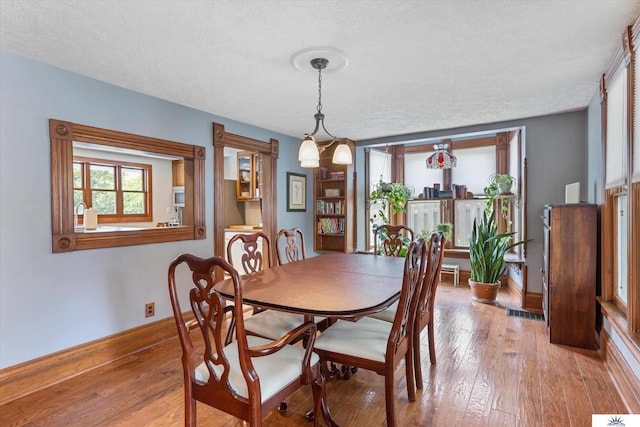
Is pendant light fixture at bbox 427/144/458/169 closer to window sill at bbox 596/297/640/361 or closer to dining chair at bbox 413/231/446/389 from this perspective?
window sill at bbox 596/297/640/361

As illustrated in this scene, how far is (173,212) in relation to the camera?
603 cm

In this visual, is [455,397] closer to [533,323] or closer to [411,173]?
[533,323]

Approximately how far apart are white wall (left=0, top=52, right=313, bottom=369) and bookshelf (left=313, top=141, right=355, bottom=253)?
2.57 m

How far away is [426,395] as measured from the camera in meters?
2.08

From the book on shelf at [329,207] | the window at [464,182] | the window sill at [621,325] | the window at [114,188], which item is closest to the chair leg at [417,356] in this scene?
the window sill at [621,325]

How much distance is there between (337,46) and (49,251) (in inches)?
98.2

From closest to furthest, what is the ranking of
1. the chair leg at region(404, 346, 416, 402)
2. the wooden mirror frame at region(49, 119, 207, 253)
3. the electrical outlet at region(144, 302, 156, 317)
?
the chair leg at region(404, 346, 416, 402) → the wooden mirror frame at region(49, 119, 207, 253) → the electrical outlet at region(144, 302, 156, 317)

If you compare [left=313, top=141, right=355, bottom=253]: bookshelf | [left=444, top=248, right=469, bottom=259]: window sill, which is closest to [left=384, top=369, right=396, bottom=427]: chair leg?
[left=313, top=141, right=355, bottom=253]: bookshelf

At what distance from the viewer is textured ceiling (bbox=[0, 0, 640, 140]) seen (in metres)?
1.67

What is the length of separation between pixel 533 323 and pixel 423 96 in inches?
101

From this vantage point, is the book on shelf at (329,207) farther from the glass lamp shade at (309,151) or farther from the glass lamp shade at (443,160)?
the glass lamp shade at (309,151)

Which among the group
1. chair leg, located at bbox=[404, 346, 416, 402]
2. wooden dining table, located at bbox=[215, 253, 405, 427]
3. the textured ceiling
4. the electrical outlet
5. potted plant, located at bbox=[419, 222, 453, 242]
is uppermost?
the textured ceiling

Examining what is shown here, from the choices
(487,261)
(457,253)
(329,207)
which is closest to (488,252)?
(487,261)

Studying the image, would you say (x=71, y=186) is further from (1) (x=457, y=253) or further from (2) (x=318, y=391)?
(1) (x=457, y=253)
